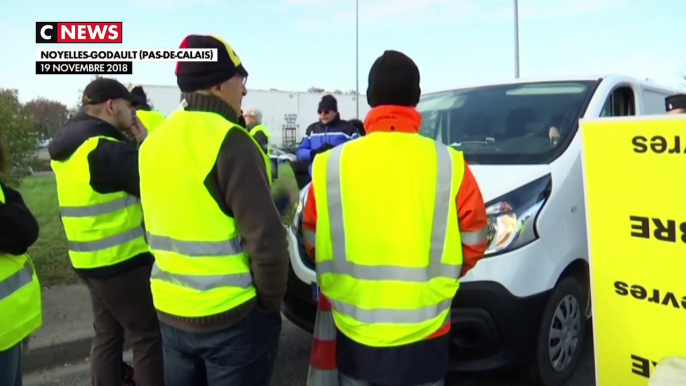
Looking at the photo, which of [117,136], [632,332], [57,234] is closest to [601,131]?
[632,332]

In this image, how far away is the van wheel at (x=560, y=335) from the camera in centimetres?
300

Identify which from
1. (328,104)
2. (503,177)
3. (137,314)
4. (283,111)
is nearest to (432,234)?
(503,177)

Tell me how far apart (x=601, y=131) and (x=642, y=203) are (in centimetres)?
34

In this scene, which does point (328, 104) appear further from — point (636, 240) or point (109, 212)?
point (636, 240)

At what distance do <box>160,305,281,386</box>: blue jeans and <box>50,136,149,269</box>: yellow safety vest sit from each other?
2.73 ft

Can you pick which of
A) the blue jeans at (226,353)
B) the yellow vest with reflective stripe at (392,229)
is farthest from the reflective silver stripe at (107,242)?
the yellow vest with reflective stripe at (392,229)

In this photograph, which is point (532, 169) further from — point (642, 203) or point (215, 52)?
point (215, 52)

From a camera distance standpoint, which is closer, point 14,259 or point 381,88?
point 381,88

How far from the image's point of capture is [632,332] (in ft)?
7.23

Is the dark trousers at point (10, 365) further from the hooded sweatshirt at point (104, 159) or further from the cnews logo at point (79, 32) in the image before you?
the cnews logo at point (79, 32)

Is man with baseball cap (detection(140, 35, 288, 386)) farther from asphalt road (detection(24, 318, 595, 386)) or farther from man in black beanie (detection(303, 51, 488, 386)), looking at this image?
asphalt road (detection(24, 318, 595, 386))

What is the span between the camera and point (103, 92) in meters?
2.83

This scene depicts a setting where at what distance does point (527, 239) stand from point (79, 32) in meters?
4.87

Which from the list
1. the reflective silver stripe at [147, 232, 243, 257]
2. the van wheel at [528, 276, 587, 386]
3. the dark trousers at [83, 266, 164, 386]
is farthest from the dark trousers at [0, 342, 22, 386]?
the van wheel at [528, 276, 587, 386]
